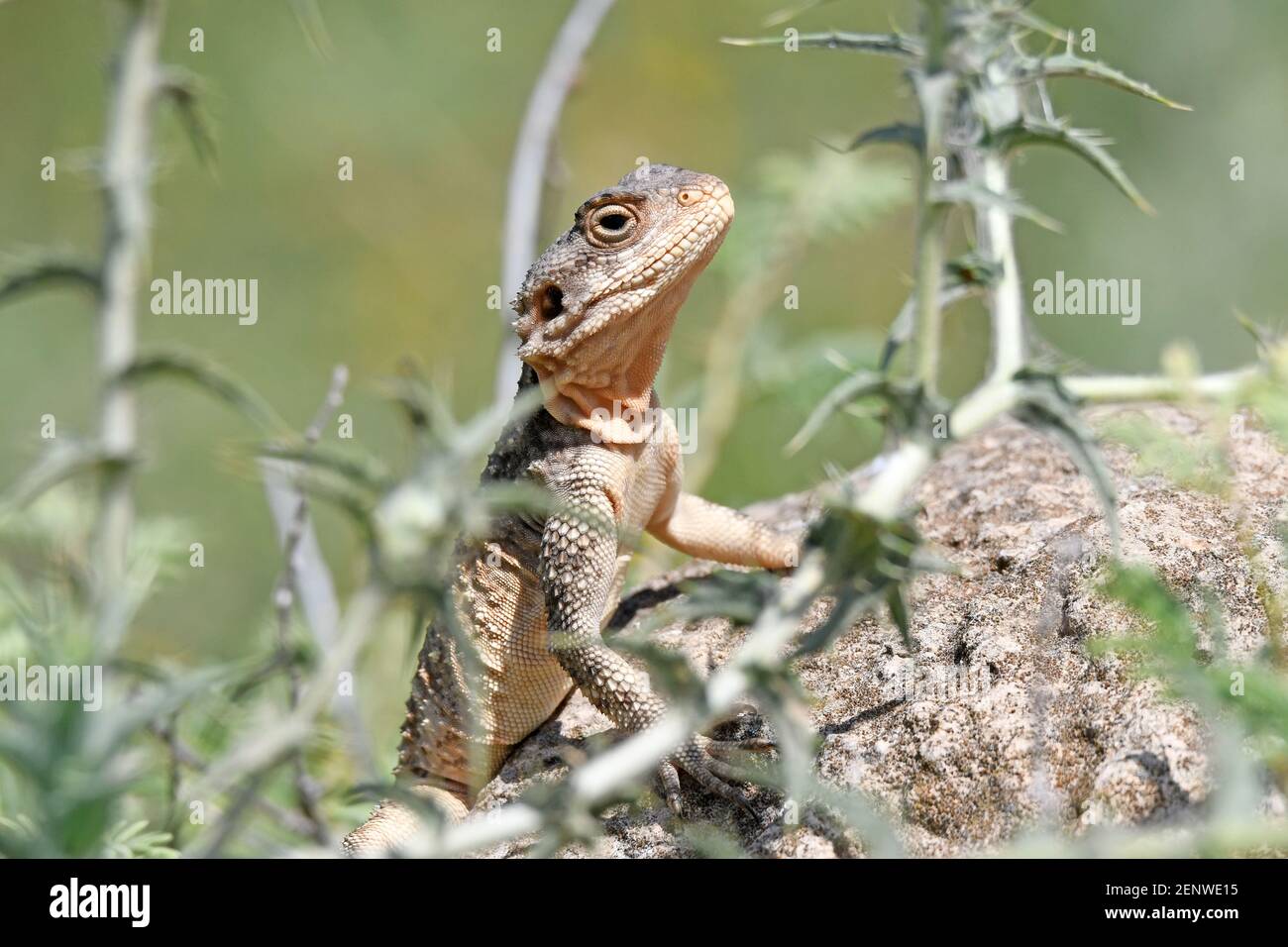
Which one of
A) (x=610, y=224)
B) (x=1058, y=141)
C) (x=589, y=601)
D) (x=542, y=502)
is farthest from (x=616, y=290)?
(x=542, y=502)

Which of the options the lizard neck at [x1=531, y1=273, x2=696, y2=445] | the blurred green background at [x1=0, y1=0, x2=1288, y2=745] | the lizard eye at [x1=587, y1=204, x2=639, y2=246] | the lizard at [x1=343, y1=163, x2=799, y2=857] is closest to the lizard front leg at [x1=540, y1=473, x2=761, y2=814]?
the lizard at [x1=343, y1=163, x2=799, y2=857]

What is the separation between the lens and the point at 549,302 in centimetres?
523

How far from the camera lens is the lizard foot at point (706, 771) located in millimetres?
4074

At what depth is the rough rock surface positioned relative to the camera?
3377 millimetres

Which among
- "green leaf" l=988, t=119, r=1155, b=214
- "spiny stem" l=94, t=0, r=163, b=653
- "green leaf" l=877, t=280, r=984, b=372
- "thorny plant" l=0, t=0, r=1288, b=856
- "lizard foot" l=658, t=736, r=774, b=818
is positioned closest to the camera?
"thorny plant" l=0, t=0, r=1288, b=856

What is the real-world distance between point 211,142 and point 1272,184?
416 inches

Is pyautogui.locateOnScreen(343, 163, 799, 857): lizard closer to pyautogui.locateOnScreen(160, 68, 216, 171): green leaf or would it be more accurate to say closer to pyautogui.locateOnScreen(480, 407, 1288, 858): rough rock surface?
pyautogui.locateOnScreen(480, 407, 1288, 858): rough rock surface

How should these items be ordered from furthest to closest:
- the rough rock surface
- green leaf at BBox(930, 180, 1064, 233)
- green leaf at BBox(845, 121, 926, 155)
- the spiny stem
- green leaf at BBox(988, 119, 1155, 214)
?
the rough rock surface
green leaf at BBox(988, 119, 1155, 214)
green leaf at BBox(845, 121, 926, 155)
green leaf at BBox(930, 180, 1064, 233)
the spiny stem

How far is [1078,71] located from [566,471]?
2.60 metres

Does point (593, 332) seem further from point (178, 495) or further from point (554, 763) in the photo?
point (178, 495)

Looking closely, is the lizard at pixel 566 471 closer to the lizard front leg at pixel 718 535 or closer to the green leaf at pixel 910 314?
the lizard front leg at pixel 718 535

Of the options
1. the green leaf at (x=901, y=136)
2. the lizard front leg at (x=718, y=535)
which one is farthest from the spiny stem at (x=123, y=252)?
the lizard front leg at (x=718, y=535)

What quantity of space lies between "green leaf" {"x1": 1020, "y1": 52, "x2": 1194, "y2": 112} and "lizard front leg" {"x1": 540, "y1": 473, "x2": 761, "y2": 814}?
6.73 ft

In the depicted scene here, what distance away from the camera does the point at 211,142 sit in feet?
10.0
